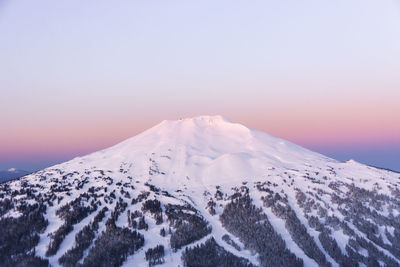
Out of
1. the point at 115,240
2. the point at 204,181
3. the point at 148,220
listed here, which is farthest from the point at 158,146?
the point at 115,240

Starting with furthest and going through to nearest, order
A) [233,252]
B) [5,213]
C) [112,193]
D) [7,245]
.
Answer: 1. [112,193]
2. [5,213]
3. [7,245]
4. [233,252]

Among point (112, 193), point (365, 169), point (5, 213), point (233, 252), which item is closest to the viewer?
point (233, 252)

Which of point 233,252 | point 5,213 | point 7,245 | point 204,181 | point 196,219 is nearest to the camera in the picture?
point 233,252

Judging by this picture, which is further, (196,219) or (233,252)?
(196,219)

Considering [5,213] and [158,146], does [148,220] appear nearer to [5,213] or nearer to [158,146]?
[5,213]

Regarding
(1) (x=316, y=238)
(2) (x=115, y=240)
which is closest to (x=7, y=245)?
(2) (x=115, y=240)

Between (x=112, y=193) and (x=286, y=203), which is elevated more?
(x=286, y=203)

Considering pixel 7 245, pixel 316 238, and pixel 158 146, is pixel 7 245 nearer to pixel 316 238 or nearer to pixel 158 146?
pixel 316 238
